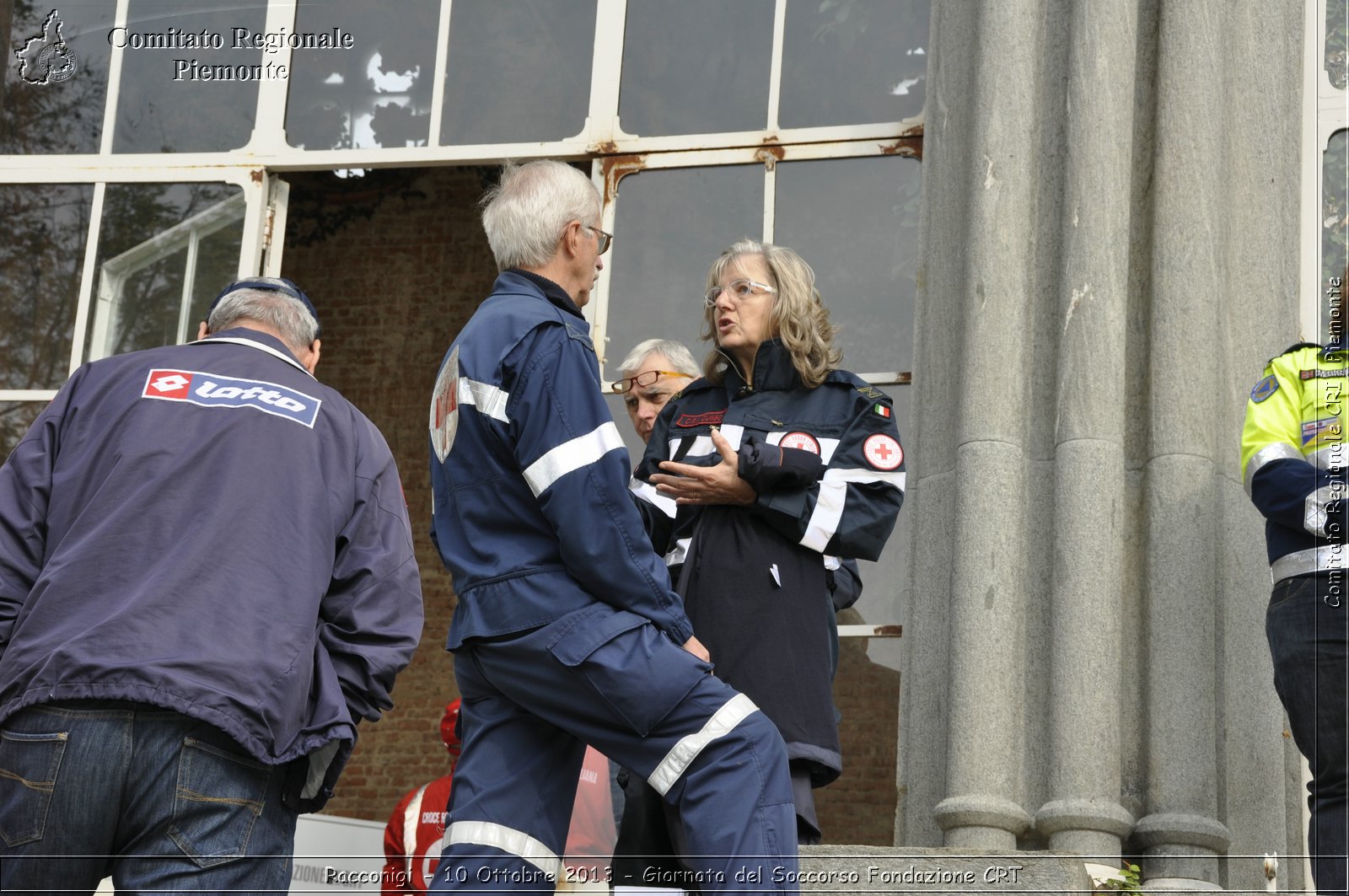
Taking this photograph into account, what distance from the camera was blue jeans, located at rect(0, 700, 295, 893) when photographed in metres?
3.01

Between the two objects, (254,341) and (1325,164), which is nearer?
(254,341)

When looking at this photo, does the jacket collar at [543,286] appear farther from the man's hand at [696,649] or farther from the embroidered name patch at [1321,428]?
the embroidered name patch at [1321,428]

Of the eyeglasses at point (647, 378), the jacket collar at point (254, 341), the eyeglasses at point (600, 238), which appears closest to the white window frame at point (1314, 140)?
the eyeglasses at point (647, 378)

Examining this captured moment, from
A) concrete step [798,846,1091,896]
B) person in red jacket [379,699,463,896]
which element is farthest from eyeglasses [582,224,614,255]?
person in red jacket [379,699,463,896]

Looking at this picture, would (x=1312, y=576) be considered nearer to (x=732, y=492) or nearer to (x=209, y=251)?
(x=732, y=492)

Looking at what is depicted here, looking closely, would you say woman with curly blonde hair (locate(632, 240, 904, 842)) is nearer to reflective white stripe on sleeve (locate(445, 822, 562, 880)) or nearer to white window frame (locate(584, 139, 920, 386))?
reflective white stripe on sleeve (locate(445, 822, 562, 880))

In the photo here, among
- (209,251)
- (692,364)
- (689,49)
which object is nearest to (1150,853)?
(692,364)

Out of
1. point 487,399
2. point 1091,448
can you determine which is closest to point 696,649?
point 487,399

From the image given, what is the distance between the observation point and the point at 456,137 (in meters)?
6.44

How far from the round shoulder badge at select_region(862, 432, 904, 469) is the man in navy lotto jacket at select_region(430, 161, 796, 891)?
3.22 ft

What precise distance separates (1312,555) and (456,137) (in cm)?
370

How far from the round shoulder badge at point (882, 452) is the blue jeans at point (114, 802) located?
172 cm

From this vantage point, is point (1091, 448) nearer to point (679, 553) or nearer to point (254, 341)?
point (679, 553)

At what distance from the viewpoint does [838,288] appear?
5848 millimetres
